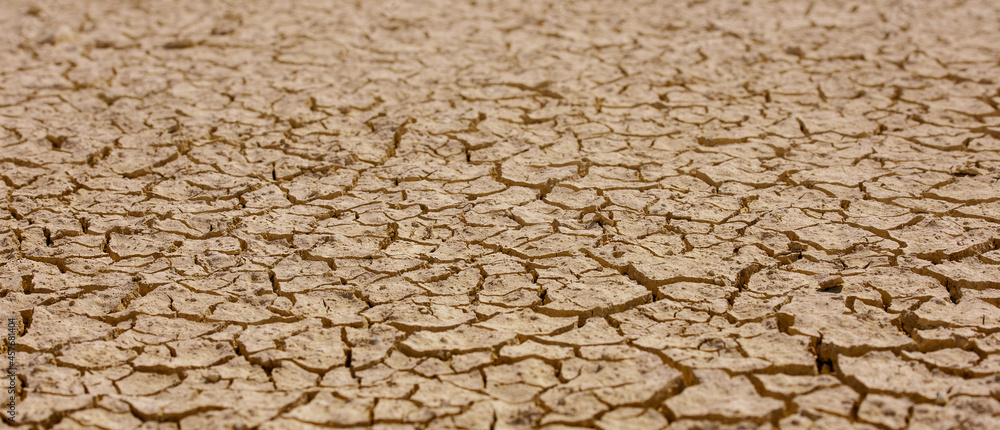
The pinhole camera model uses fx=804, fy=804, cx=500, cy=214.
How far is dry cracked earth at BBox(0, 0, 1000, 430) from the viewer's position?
2223mm

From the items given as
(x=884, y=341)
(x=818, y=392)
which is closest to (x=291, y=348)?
(x=818, y=392)

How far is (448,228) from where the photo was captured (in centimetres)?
300

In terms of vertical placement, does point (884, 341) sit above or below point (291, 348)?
above

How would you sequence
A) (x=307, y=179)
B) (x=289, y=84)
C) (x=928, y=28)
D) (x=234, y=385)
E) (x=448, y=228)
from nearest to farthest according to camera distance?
(x=234, y=385)
(x=448, y=228)
(x=307, y=179)
(x=289, y=84)
(x=928, y=28)

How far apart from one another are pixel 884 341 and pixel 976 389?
27 centimetres

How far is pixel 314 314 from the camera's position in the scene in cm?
255

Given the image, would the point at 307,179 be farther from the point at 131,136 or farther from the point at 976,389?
the point at 976,389

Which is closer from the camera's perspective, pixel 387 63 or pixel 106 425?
pixel 106 425

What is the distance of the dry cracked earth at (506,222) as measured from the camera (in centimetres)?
222

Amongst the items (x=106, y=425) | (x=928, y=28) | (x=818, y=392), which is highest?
(x=928, y=28)

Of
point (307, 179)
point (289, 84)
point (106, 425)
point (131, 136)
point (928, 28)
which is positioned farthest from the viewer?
point (928, 28)

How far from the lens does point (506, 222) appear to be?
3.03 meters

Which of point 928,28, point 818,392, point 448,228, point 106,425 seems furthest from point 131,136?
point 928,28

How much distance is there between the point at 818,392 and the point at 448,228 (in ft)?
4.63
